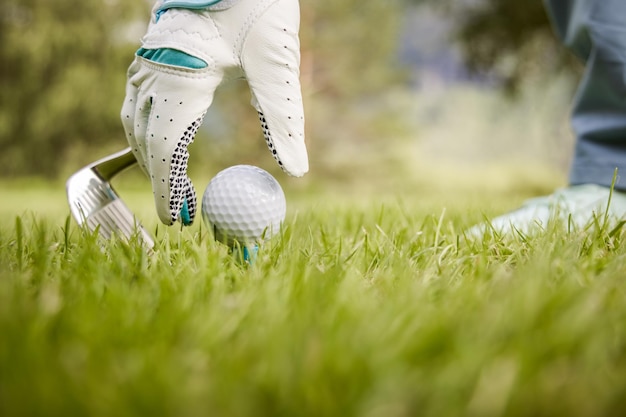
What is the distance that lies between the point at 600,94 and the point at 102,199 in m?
1.55

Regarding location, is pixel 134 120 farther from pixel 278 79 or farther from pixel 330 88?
pixel 330 88

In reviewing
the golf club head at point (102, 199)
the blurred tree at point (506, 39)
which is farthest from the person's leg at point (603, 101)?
the blurred tree at point (506, 39)

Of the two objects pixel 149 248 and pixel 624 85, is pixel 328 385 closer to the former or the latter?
pixel 149 248

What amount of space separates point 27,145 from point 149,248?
11.5 m

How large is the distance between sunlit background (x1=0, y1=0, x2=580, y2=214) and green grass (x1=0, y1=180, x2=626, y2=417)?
23.8 feet

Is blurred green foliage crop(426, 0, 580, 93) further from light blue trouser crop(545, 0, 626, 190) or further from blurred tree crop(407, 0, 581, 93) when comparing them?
light blue trouser crop(545, 0, 626, 190)

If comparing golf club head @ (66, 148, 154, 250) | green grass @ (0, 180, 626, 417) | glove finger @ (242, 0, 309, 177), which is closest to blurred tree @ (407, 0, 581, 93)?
glove finger @ (242, 0, 309, 177)

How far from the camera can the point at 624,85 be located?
175 cm

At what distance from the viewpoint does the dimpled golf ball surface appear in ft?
3.98

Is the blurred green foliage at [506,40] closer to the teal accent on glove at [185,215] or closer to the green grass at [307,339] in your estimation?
the teal accent on glove at [185,215]

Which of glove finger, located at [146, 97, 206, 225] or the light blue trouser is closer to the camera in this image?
glove finger, located at [146, 97, 206, 225]

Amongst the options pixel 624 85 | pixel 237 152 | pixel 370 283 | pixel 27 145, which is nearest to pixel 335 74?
pixel 237 152

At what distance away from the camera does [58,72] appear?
11312mm

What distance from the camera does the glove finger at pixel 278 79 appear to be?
1.18 meters
